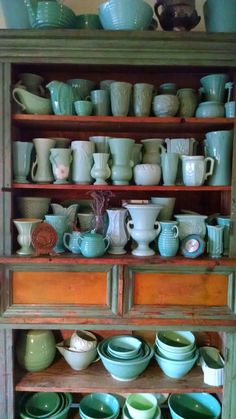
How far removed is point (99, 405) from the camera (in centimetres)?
146

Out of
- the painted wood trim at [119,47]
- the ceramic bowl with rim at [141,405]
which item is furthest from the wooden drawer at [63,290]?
the painted wood trim at [119,47]

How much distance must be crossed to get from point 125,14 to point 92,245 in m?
0.89

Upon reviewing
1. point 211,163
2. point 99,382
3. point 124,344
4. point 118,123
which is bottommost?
point 99,382

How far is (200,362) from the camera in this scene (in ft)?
4.78

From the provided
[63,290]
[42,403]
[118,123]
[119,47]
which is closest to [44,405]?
[42,403]

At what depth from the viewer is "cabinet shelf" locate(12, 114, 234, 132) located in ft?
4.08

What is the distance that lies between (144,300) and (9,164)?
0.77 m

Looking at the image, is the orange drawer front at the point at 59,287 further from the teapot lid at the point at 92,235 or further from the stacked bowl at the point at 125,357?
the stacked bowl at the point at 125,357

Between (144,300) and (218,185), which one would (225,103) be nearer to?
(218,185)

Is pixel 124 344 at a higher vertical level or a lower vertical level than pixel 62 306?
lower

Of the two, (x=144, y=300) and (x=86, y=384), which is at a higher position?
(x=144, y=300)

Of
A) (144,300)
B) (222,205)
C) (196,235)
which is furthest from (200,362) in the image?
(222,205)

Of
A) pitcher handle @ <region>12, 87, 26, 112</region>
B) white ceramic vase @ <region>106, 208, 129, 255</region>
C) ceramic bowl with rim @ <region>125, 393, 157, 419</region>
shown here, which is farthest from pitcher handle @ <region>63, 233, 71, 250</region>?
ceramic bowl with rim @ <region>125, 393, 157, 419</region>

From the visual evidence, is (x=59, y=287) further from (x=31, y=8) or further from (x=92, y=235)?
(x=31, y=8)
